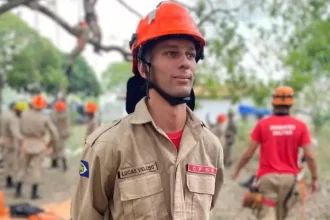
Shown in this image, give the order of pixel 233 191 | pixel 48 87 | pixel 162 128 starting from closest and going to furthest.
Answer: pixel 162 128 → pixel 233 191 → pixel 48 87

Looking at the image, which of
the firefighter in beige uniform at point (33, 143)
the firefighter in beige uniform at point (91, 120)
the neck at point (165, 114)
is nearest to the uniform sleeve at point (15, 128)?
the firefighter in beige uniform at point (33, 143)

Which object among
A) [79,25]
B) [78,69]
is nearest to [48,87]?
[78,69]

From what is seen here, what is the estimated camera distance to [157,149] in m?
2.55

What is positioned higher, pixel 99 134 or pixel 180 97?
pixel 180 97

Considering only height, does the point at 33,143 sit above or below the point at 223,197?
above

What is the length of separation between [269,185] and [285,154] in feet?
1.33

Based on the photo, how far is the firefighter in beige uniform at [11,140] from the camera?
11.0m

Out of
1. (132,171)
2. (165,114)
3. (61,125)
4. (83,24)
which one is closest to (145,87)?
(165,114)

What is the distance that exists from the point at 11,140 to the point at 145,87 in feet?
30.3

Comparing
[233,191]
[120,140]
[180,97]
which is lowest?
[233,191]

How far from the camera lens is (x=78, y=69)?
4906cm

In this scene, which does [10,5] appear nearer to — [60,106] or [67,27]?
[67,27]

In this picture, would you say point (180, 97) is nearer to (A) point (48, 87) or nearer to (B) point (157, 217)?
(B) point (157, 217)

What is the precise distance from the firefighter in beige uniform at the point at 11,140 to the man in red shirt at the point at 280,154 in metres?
6.57
